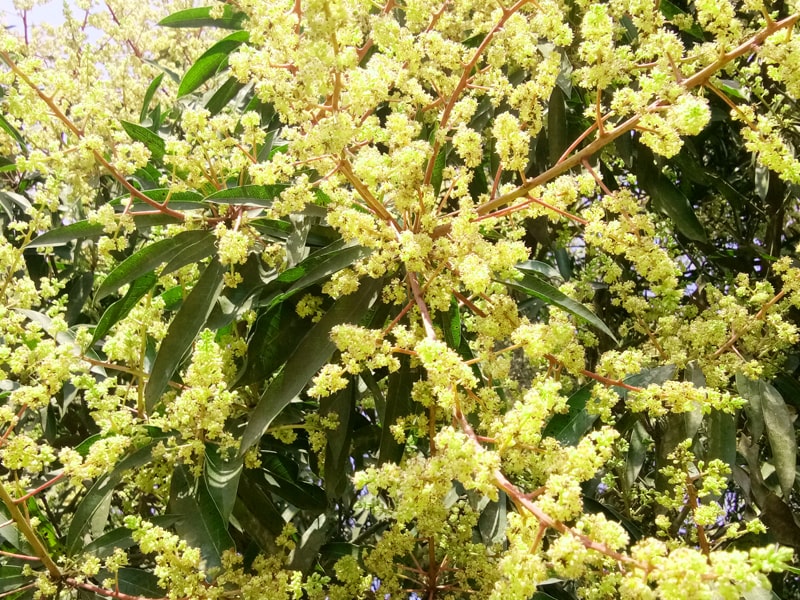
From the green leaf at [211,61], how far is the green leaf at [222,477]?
1.65 meters

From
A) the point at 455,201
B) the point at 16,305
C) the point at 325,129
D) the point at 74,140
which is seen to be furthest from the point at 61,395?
the point at 325,129

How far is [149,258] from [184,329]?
25 centimetres

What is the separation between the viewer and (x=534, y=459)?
1352mm

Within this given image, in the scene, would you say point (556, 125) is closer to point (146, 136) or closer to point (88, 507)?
point (146, 136)

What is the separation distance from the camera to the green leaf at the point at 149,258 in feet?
6.45

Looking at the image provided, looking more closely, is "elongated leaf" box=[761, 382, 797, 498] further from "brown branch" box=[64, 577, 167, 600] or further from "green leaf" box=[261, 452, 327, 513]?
"brown branch" box=[64, 577, 167, 600]

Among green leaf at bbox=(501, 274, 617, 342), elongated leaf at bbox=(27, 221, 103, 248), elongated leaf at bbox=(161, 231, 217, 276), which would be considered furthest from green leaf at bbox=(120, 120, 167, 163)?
green leaf at bbox=(501, 274, 617, 342)

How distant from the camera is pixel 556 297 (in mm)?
1891

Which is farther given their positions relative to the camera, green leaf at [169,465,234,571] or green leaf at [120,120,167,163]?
green leaf at [120,120,167,163]

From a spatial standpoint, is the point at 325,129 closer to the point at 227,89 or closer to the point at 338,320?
the point at 338,320

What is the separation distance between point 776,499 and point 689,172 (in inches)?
43.3

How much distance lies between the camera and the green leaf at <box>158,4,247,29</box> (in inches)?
118

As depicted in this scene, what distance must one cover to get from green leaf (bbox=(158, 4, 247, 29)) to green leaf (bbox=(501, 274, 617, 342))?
1.75 meters

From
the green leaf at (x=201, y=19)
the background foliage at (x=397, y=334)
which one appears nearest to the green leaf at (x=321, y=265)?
the background foliage at (x=397, y=334)
